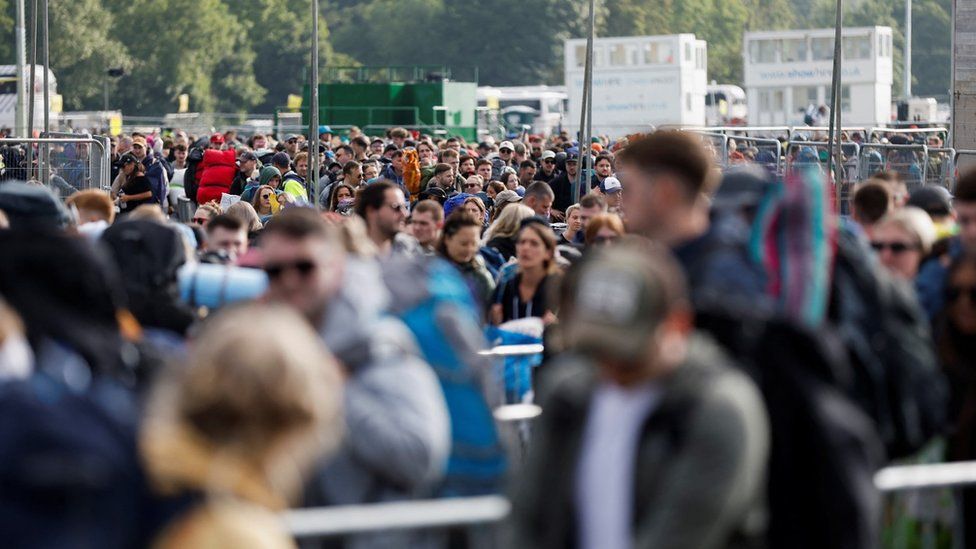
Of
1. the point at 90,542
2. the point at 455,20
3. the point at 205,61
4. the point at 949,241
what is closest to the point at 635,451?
the point at 90,542

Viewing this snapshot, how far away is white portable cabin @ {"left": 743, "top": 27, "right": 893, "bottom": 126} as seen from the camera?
5547 centimetres

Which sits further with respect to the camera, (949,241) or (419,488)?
(949,241)

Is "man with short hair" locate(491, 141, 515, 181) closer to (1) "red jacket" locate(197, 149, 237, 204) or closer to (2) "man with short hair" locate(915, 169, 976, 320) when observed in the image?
(1) "red jacket" locate(197, 149, 237, 204)

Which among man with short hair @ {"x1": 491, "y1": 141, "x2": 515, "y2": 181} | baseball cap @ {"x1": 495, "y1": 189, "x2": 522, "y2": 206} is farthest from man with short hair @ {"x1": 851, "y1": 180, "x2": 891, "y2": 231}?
man with short hair @ {"x1": 491, "y1": 141, "x2": 515, "y2": 181}

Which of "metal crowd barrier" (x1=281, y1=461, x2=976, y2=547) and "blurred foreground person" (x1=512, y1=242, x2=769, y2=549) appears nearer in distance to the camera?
"blurred foreground person" (x1=512, y1=242, x2=769, y2=549)

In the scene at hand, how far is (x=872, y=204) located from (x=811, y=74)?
168ft

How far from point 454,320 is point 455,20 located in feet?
348

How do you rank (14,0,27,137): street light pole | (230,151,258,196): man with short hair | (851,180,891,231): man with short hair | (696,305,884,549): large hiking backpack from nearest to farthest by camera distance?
1. (696,305,884,549): large hiking backpack
2. (851,180,891,231): man with short hair
3. (230,151,258,196): man with short hair
4. (14,0,27,137): street light pole

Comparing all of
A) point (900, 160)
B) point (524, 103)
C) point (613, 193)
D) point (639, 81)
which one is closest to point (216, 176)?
point (613, 193)

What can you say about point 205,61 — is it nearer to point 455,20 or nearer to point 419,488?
point 455,20

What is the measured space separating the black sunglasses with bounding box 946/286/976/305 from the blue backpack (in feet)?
4.86

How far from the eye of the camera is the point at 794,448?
178 inches

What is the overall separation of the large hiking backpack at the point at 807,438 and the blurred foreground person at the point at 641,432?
8.4 inches

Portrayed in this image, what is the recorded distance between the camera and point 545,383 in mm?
5352
